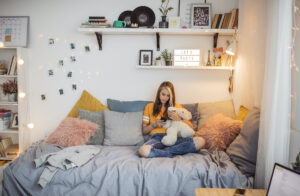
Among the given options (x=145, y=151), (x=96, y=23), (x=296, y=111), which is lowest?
(x=145, y=151)

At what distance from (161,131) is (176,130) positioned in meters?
0.23

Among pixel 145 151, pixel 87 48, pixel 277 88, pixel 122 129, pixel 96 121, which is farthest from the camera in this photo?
pixel 87 48

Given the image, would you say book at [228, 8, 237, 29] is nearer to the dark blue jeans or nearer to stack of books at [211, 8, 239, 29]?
stack of books at [211, 8, 239, 29]

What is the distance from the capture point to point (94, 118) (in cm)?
255

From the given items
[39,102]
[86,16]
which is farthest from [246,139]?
[39,102]

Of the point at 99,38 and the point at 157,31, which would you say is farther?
the point at 99,38

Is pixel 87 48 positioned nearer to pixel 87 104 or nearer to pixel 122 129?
pixel 87 104

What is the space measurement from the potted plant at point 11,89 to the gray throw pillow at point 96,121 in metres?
0.85

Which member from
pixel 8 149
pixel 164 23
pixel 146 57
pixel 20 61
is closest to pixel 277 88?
pixel 164 23

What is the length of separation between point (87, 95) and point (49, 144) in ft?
2.59

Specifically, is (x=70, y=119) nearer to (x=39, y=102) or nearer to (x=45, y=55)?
(x=39, y=102)

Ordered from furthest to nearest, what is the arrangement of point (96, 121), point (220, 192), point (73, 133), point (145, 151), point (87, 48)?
1. point (87, 48)
2. point (96, 121)
3. point (73, 133)
4. point (145, 151)
5. point (220, 192)

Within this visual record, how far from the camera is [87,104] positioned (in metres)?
2.80

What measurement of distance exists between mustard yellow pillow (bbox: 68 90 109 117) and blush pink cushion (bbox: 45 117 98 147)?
1.18 ft
